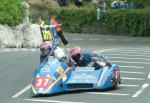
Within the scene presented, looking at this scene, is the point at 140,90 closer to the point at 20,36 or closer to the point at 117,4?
the point at 20,36

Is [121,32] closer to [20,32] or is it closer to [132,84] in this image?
[20,32]

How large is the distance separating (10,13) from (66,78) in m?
17.3

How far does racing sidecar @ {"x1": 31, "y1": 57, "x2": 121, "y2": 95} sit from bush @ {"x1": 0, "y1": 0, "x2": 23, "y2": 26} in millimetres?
15823

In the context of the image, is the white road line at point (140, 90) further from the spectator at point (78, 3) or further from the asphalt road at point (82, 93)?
the spectator at point (78, 3)

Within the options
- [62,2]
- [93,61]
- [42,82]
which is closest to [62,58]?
[93,61]

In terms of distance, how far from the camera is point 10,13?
3225 cm

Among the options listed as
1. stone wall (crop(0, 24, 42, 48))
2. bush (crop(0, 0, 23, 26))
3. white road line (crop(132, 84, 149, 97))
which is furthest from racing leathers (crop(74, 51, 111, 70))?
bush (crop(0, 0, 23, 26))

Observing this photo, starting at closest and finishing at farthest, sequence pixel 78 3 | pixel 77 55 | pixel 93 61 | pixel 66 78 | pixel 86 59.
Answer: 1. pixel 66 78
2. pixel 93 61
3. pixel 77 55
4. pixel 86 59
5. pixel 78 3

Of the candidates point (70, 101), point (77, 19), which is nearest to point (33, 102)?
point (70, 101)

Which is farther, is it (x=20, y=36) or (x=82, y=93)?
(x=20, y=36)

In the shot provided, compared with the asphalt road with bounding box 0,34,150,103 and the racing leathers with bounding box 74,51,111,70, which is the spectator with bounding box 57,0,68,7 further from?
the racing leathers with bounding box 74,51,111,70

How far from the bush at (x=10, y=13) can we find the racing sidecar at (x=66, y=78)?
15.8 metres

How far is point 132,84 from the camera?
16.9m

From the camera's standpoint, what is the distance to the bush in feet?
103
